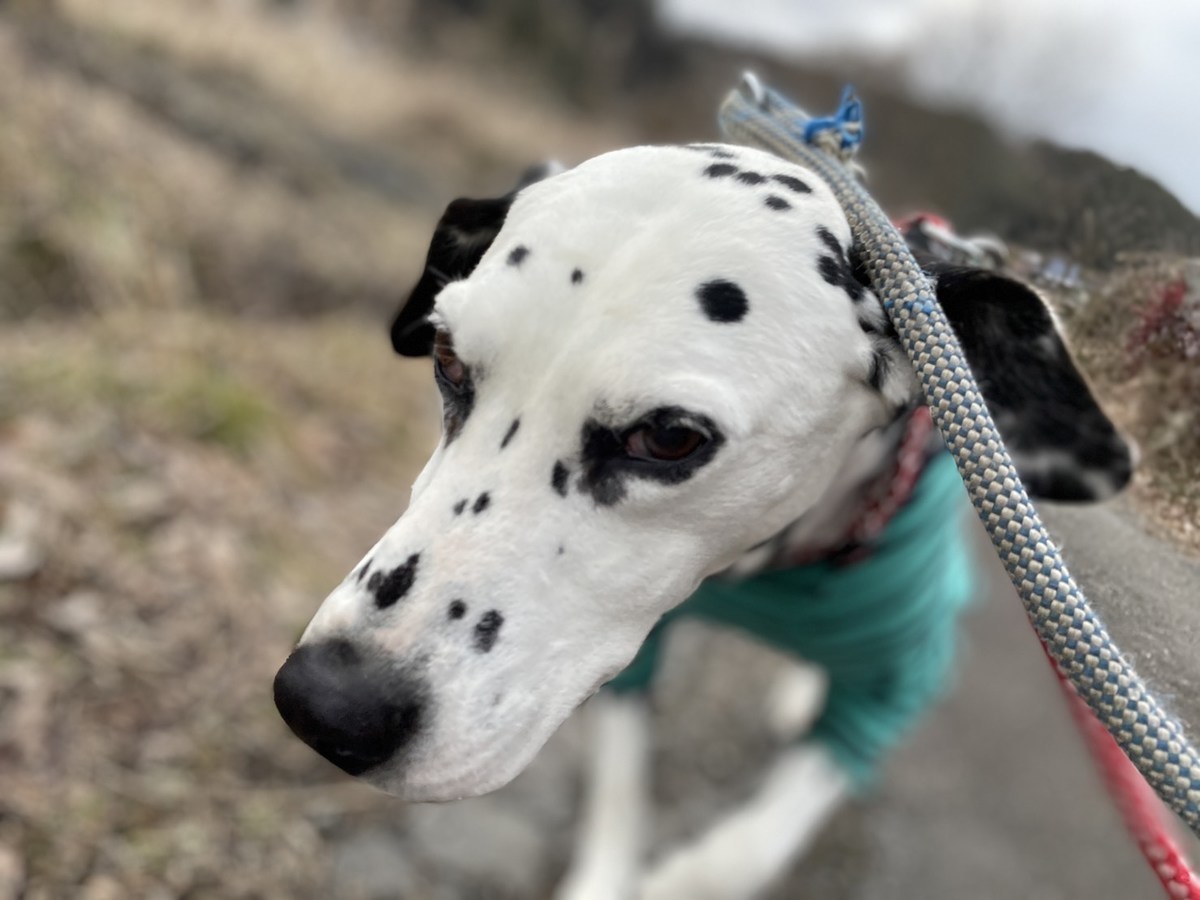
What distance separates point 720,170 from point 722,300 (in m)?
0.19

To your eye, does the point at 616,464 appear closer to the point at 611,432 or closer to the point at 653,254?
the point at 611,432

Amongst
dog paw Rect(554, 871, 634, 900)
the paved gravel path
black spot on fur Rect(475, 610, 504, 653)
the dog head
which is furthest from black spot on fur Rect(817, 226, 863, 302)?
the paved gravel path

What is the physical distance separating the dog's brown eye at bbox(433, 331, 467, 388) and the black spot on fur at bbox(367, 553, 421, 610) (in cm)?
25

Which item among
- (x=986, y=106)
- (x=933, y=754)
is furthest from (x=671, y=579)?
(x=933, y=754)

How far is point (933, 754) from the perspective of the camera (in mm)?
2928

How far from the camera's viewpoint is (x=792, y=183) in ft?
3.92

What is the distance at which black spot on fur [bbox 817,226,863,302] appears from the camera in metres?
1.14

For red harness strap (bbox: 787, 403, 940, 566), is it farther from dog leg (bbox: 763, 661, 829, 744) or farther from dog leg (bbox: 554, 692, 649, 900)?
dog leg (bbox: 763, 661, 829, 744)

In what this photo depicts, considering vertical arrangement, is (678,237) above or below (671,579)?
above

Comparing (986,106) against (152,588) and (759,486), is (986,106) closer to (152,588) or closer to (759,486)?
(759,486)

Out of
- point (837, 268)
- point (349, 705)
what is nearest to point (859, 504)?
point (837, 268)

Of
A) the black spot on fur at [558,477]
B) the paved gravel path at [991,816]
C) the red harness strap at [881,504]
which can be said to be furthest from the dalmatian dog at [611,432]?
the paved gravel path at [991,816]

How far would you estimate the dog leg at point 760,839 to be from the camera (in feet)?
6.53

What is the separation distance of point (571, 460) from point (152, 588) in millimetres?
1597
